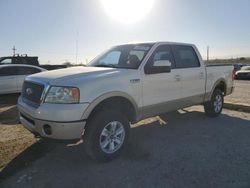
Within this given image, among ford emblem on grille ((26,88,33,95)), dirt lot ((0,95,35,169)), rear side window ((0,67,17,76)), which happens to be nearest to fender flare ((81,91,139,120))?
ford emblem on grille ((26,88,33,95))

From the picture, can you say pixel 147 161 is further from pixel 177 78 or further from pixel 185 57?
pixel 185 57

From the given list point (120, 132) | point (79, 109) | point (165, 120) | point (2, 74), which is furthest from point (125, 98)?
point (2, 74)

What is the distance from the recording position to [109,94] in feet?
13.9

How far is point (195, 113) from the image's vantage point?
26.1 ft

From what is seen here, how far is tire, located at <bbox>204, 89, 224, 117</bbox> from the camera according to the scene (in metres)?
7.22

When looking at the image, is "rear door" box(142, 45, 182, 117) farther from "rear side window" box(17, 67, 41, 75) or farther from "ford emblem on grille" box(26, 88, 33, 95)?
"rear side window" box(17, 67, 41, 75)

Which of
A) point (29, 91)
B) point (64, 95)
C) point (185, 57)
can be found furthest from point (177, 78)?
point (29, 91)

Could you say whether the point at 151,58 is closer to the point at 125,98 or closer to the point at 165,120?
the point at 125,98

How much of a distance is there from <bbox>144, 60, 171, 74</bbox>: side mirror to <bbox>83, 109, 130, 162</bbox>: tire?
3.41 feet

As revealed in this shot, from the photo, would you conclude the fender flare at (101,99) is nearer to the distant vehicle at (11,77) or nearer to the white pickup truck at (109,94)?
the white pickup truck at (109,94)

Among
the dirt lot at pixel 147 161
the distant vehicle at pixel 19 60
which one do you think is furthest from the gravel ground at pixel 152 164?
the distant vehicle at pixel 19 60

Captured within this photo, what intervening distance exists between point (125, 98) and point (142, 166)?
1.16m

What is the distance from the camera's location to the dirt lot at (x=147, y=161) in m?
3.68

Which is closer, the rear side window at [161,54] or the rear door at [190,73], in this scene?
the rear side window at [161,54]
